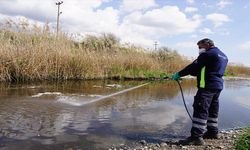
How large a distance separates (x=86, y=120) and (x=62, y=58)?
10142mm

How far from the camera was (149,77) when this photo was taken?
24.2 metres

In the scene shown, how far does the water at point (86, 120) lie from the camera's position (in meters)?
6.72

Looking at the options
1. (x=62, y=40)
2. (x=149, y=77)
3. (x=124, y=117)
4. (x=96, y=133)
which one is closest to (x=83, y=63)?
(x=62, y=40)

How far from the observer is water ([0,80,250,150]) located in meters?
6.72

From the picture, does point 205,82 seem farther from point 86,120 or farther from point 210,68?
point 86,120

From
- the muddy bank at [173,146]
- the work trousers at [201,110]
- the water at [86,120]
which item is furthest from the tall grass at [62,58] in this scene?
the work trousers at [201,110]

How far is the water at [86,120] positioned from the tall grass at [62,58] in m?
3.14

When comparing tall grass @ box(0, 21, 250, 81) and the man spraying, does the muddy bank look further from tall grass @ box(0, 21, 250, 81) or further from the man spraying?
tall grass @ box(0, 21, 250, 81)

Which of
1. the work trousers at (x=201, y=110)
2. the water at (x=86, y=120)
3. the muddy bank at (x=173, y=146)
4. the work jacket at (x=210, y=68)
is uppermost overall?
the work jacket at (x=210, y=68)

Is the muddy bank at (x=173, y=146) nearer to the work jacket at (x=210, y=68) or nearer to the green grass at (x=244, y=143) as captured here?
the green grass at (x=244, y=143)

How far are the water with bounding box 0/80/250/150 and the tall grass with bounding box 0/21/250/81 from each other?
3136 millimetres

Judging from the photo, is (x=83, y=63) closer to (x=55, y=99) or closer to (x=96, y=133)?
(x=55, y=99)

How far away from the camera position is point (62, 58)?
59.7 ft

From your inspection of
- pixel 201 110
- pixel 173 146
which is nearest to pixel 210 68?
pixel 201 110
